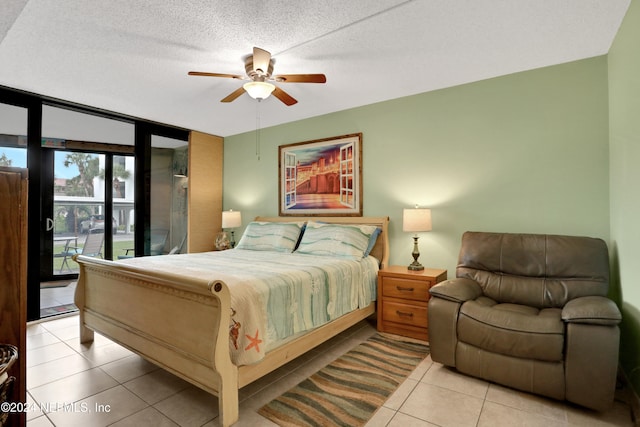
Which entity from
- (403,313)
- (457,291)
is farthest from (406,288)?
(457,291)

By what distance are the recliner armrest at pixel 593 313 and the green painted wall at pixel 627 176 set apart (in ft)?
0.88

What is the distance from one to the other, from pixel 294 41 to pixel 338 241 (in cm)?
191

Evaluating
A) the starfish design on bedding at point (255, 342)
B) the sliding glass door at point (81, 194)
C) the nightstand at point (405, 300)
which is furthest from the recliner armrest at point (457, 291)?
the sliding glass door at point (81, 194)

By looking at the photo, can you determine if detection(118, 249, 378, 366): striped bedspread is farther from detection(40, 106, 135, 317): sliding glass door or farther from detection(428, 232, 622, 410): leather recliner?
detection(40, 106, 135, 317): sliding glass door

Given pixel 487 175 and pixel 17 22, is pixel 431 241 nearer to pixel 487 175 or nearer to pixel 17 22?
pixel 487 175

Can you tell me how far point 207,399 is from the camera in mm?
2021

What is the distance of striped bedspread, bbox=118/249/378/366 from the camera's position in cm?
184

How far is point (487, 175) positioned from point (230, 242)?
3.77 metres

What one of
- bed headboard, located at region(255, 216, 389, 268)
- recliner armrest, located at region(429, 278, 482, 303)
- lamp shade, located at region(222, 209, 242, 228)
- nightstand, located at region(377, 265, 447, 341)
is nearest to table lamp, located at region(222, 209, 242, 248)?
lamp shade, located at region(222, 209, 242, 228)

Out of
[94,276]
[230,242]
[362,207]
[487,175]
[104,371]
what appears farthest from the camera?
[230,242]

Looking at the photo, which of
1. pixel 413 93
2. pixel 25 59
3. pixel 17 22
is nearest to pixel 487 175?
pixel 413 93

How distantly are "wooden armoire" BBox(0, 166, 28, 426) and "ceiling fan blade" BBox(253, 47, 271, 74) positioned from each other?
1.63 meters

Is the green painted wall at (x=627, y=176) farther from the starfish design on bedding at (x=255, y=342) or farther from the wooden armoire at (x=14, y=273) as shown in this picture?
the wooden armoire at (x=14, y=273)

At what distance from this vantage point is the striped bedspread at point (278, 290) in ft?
6.05
